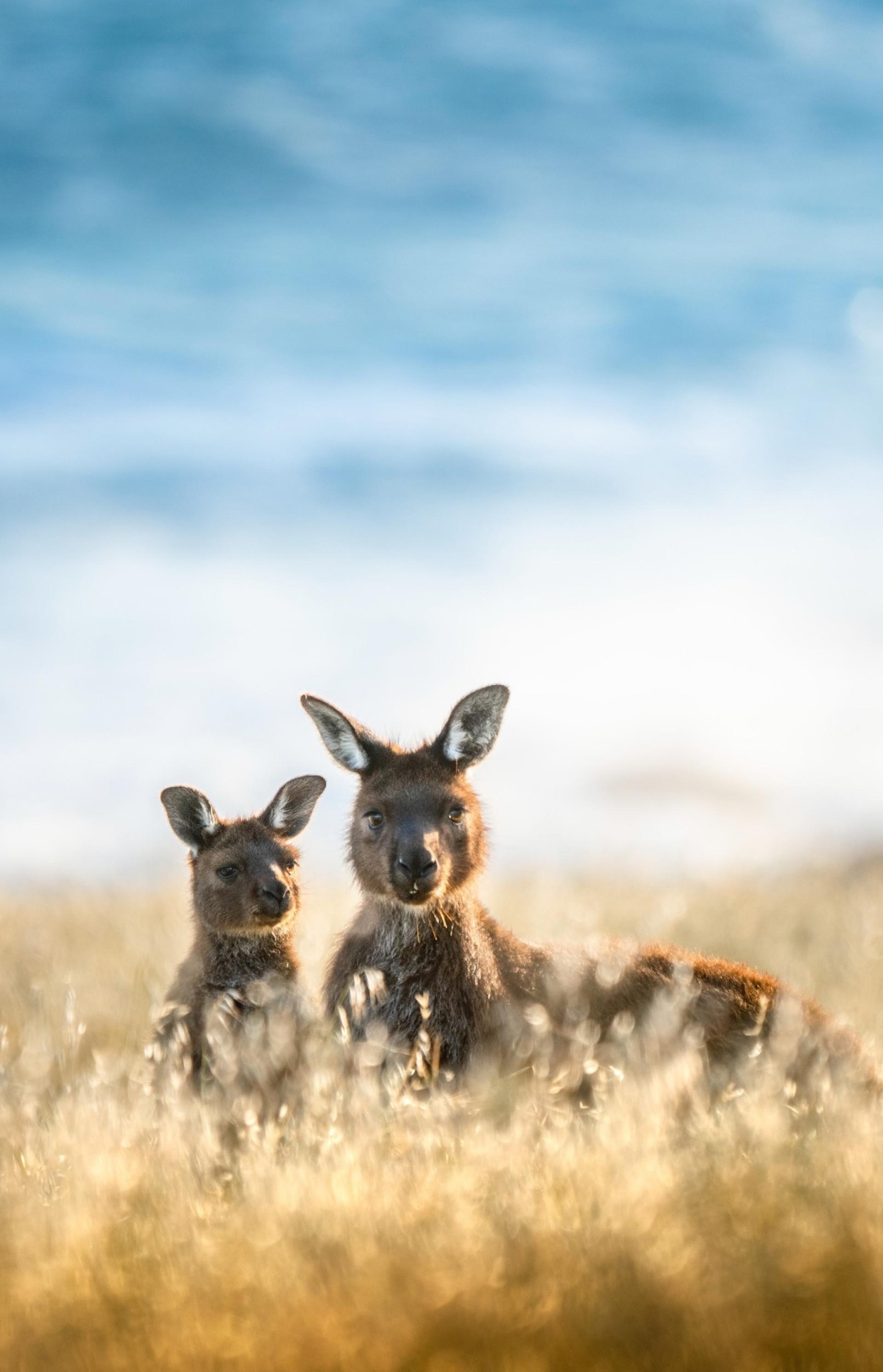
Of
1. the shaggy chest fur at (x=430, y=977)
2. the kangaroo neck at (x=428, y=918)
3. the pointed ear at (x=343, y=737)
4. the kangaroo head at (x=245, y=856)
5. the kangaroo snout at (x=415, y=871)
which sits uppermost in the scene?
the pointed ear at (x=343, y=737)

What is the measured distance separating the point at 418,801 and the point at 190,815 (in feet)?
5.06

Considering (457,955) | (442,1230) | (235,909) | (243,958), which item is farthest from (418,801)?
(442,1230)

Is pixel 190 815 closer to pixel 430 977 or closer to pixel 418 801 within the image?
pixel 418 801

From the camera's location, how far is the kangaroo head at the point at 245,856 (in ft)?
25.5

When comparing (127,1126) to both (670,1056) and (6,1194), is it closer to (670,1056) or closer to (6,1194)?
(6,1194)

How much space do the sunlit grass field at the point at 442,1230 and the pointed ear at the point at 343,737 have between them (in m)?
1.56

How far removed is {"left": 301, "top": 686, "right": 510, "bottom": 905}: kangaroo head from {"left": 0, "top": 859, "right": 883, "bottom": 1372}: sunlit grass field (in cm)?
90

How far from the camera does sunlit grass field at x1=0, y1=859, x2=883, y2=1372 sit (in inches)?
171

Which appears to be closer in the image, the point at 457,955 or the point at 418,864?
the point at 418,864

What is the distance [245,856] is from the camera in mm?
7883

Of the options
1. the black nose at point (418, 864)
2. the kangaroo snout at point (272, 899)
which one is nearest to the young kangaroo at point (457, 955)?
Answer: the black nose at point (418, 864)

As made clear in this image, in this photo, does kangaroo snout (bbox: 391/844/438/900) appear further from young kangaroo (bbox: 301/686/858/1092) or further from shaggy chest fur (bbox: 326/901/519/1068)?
shaggy chest fur (bbox: 326/901/519/1068)

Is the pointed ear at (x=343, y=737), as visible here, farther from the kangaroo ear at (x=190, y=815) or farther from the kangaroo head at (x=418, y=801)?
the kangaroo ear at (x=190, y=815)

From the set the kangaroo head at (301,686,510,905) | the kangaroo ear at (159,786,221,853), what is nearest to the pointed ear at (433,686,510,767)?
the kangaroo head at (301,686,510,905)
